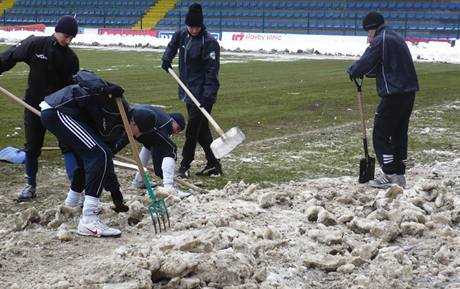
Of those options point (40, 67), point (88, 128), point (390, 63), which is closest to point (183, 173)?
point (40, 67)

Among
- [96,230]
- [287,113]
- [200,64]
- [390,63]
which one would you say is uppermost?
[390,63]

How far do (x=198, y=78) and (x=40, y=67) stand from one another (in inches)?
86.8

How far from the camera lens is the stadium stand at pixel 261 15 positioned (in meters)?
42.8

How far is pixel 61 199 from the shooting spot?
7.72 meters

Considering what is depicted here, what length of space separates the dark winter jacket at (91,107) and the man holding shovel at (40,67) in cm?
127

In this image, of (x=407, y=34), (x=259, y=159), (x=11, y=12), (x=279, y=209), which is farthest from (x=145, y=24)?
(x=279, y=209)

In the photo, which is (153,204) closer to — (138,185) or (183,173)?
(138,185)

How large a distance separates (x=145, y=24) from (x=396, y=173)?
42896 mm

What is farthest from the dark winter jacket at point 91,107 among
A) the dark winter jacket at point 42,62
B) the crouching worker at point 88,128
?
the dark winter jacket at point 42,62

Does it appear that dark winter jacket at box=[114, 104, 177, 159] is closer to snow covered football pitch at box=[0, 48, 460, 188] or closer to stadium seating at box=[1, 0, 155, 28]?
snow covered football pitch at box=[0, 48, 460, 188]

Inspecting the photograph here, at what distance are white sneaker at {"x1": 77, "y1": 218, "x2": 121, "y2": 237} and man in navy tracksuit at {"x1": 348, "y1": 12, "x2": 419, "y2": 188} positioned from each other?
3.51 m

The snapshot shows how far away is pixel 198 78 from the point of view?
924 centimetres

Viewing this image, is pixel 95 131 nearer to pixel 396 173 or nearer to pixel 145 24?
pixel 396 173

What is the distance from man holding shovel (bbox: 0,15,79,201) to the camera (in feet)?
24.6
